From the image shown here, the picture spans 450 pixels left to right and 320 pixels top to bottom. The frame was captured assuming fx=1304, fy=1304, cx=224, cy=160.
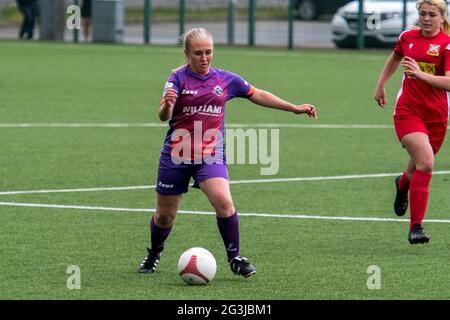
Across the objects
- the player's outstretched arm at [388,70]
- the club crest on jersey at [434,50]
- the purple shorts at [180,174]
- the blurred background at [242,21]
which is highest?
the club crest on jersey at [434,50]

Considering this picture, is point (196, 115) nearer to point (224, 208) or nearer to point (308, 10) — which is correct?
point (224, 208)

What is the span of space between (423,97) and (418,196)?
85 centimetres

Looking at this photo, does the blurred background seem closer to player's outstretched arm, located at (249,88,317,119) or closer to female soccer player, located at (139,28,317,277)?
player's outstretched arm, located at (249,88,317,119)

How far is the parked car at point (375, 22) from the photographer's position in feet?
112

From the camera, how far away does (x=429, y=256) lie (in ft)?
32.8

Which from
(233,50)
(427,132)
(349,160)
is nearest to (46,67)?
(233,50)

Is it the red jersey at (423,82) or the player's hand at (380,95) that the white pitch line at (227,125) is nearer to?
the player's hand at (380,95)

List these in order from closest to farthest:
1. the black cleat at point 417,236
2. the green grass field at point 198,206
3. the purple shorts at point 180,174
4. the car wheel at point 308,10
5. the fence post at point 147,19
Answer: the green grass field at point 198,206 → the purple shorts at point 180,174 → the black cleat at point 417,236 → the fence post at point 147,19 → the car wheel at point 308,10

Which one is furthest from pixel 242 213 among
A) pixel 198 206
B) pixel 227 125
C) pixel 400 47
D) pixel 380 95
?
pixel 227 125

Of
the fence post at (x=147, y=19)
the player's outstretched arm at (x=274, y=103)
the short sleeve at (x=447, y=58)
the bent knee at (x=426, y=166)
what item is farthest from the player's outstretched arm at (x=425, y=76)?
the fence post at (x=147, y=19)

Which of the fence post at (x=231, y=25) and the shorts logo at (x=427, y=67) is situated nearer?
the shorts logo at (x=427, y=67)

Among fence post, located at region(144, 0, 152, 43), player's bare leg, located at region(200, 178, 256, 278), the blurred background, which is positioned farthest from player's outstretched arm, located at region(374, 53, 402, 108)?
fence post, located at region(144, 0, 152, 43)

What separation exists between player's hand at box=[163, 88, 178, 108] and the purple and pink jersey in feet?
0.52

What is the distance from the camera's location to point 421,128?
1063cm
